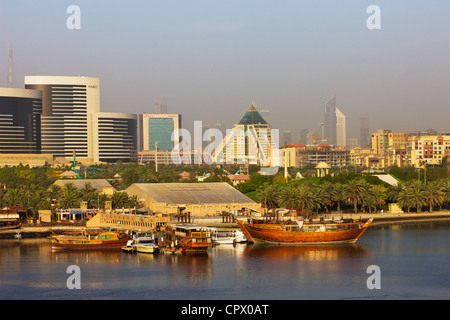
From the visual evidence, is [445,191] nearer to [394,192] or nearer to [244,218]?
[394,192]

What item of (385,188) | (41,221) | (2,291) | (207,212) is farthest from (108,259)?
(385,188)

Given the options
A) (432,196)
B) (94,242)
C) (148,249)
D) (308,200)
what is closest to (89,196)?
(94,242)

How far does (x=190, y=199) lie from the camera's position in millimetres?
94875

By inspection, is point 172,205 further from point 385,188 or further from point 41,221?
point 385,188

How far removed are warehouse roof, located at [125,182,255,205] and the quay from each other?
22.5ft

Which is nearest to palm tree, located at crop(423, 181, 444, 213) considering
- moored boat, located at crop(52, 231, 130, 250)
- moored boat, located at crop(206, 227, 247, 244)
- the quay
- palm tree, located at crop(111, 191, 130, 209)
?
the quay

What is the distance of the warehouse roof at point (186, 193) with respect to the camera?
309ft

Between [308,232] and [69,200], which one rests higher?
[69,200]

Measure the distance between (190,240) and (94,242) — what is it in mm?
10068

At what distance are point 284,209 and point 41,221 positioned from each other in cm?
2853

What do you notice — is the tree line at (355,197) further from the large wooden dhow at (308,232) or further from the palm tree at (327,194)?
the large wooden dhow at (308,232)

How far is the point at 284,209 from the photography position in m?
90.9

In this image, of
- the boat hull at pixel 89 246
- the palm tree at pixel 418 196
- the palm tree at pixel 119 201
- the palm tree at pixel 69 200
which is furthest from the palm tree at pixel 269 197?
the boat hull at pixel 89 246

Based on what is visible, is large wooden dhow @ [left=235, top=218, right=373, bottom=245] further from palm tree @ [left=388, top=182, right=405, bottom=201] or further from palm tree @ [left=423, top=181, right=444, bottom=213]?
palm tree @ [left=388, top=182, right=405, bottom=201]
